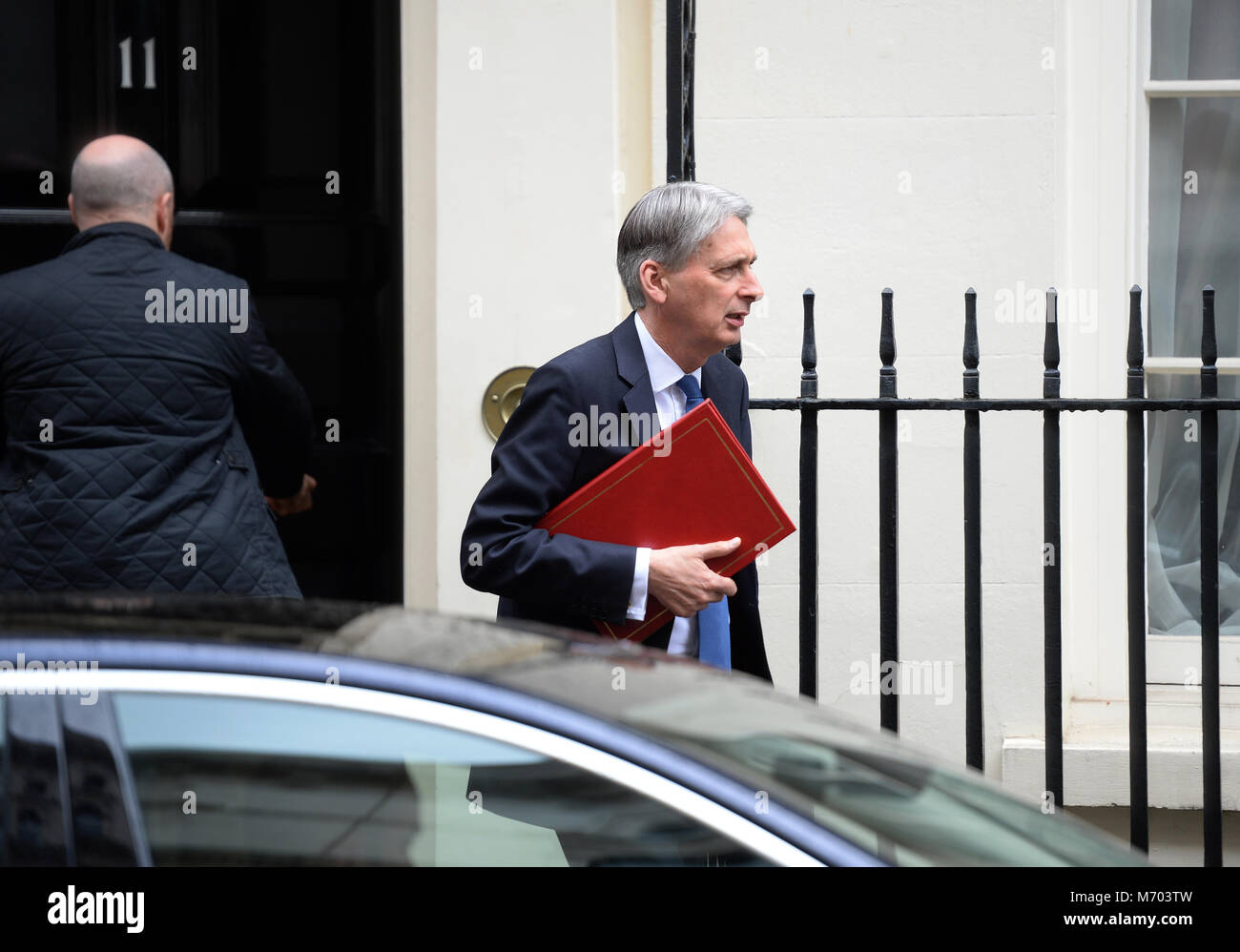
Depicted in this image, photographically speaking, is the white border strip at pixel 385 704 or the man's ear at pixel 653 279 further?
the man's ear at pixel 653 279

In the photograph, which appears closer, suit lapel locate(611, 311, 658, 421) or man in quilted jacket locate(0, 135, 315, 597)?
suit lapel locate(611, 311, 658, 421)

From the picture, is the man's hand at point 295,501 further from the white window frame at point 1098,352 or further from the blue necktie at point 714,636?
the white window frame at point 1098,352

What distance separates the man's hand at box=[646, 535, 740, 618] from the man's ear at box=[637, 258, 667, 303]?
19.7 inches

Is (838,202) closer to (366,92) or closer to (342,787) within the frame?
(366,92)

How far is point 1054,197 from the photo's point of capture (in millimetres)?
4172

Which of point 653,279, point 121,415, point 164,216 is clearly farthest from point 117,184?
point 653,279

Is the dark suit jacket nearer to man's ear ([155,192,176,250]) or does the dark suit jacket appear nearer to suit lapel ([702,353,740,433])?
suit lapel ([702,353,740,433])

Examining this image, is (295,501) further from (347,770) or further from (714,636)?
(347,770)

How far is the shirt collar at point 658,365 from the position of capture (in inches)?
112

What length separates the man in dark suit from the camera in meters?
2.63

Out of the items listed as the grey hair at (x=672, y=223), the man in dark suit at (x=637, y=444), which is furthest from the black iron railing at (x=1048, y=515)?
the grey hair at (x=672, y=223)

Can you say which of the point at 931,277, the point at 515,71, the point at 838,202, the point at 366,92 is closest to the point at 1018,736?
the point at 931,277

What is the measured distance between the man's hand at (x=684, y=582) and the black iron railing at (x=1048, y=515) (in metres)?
0.73

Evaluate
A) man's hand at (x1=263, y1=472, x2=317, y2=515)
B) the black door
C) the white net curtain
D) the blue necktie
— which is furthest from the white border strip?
the white net curtain
